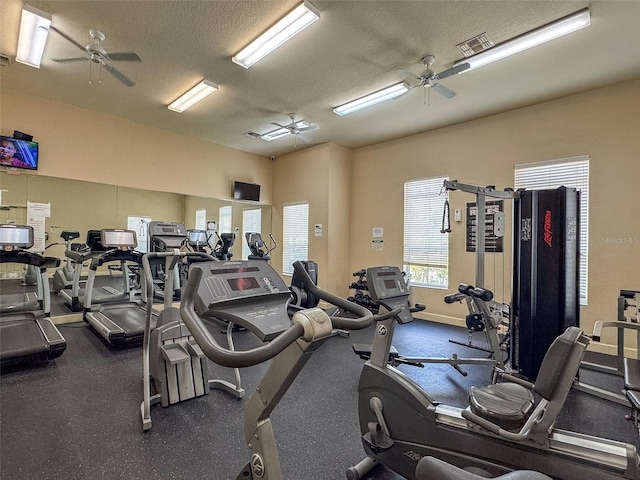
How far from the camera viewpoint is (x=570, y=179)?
4086mm

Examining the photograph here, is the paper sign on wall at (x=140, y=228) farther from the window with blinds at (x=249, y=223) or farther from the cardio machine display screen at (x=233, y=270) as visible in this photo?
the cardio machine display screen at (x=233, y=270)

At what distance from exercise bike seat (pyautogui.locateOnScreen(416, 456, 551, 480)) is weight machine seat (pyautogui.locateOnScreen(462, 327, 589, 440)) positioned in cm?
70

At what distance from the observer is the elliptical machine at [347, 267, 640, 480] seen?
1292mm

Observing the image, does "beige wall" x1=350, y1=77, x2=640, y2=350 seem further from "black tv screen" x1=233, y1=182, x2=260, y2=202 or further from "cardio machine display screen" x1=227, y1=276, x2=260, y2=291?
"cardio machine display screen" x1=227, y1=276, x2=260, y2=291

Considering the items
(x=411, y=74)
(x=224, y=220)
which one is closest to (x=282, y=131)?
(x=224, y=220)

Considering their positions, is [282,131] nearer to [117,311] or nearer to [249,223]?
[249,223]

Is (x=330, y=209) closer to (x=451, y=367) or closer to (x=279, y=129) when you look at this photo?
(x=279, y=129)

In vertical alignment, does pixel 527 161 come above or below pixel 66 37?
below

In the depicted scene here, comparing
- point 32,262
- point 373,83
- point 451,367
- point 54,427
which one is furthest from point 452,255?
point 32,262

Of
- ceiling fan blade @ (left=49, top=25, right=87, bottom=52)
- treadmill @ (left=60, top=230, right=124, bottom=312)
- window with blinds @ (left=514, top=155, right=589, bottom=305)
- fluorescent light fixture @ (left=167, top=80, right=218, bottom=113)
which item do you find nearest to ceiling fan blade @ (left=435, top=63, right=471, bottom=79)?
window with blinds @ (left=514, top=155, right=589, bottom=305)

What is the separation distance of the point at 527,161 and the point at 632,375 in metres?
3.14

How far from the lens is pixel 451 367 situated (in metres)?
3.40

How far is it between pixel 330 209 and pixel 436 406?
4.75 m

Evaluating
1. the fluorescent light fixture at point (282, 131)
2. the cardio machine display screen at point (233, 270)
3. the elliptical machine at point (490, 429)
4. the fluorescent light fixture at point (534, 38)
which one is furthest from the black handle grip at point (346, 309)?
the fluorescent light fixture at point (282, 131)
